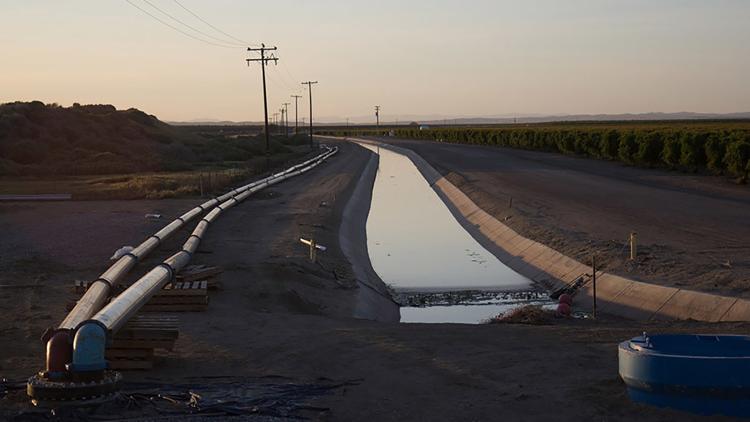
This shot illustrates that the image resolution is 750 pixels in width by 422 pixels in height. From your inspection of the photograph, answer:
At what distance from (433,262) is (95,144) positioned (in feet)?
201

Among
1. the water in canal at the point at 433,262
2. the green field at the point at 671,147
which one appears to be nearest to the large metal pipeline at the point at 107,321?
the water in canal at the point at 433,262

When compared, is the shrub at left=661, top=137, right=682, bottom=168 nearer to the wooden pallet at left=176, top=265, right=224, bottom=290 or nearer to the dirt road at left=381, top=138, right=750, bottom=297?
the dirt road at left=381, top=138, right=750, bottom=297

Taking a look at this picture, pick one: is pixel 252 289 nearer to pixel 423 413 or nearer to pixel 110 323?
pixel 110 323

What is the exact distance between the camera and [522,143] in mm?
103375

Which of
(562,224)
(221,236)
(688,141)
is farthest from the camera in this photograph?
(688,141)

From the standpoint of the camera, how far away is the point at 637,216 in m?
31.5

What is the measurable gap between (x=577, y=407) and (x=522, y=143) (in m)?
95.5

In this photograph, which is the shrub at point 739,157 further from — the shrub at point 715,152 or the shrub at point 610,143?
the shrub at point 610,143

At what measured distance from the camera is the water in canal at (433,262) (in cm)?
Answer: 2194

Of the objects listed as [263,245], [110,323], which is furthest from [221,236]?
[110,323]

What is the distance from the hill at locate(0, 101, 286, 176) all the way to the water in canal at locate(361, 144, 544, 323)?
28.5 metres

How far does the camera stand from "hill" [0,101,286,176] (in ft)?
233

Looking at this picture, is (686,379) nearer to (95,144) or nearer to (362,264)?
(362,264)

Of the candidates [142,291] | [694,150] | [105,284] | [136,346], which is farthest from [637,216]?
[136,346]
